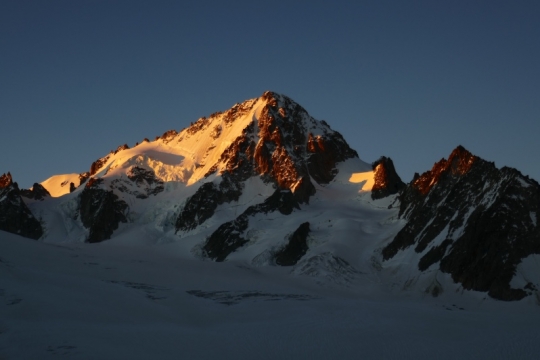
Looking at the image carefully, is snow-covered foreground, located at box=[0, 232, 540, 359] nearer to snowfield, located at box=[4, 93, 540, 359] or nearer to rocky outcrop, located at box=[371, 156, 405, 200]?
snowfield, located at box=[4, 93, 540, 359]

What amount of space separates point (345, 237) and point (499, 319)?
7536cm

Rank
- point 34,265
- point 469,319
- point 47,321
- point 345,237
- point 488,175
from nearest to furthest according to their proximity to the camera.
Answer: point 47,321 → point 469,319 → point 34,265 → point 488,175 → point 345,237

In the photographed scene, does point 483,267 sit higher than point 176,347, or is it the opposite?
point 483,267

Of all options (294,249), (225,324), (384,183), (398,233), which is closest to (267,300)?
(225,324)

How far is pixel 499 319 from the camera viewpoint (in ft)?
250

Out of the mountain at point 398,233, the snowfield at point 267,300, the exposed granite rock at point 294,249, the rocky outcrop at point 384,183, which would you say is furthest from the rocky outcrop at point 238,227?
the rocky outcrop at point 384,183

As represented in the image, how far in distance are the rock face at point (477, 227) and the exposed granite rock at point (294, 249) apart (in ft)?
56.5

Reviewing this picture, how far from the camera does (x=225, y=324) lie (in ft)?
239

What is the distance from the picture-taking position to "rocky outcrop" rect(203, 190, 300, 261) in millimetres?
169000

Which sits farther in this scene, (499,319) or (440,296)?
(440,296)

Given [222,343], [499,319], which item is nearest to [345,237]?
[499,319]

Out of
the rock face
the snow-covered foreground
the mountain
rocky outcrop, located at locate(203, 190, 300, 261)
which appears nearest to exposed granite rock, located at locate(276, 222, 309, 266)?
the mountain

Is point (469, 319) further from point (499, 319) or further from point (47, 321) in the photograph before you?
point (47, 321)

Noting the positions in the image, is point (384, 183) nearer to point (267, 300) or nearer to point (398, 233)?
point (398, 233)
